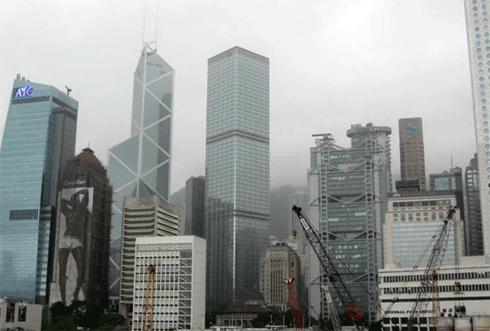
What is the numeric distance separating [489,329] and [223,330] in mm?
88742

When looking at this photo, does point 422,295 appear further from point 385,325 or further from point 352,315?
point 352,315

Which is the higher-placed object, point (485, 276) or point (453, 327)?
point (485, 276)

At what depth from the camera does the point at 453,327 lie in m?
136

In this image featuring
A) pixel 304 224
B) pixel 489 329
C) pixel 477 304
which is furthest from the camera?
pixel 477 304

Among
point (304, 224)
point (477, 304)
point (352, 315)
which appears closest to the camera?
point (304, 224)

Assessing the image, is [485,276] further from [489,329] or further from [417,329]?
[489,329]

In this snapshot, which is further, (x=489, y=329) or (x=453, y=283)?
(x=453, y=283)

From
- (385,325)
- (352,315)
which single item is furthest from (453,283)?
(352,315)

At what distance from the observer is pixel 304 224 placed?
146 metres

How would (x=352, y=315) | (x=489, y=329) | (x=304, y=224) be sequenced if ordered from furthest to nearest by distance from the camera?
(x=352, y=315) → (x=304, y=224) → (x=489, y=329)

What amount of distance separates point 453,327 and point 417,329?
61.2 m

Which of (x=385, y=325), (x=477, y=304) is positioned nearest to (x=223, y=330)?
(x=385, y=325)

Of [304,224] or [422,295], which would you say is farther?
[422,295]

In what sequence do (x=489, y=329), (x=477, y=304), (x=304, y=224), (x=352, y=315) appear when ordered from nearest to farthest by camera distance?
1. (x=489, y=329)
2. (x=304, y=224)
3. (x=352, y=315)
4. (x=477, y=304)
